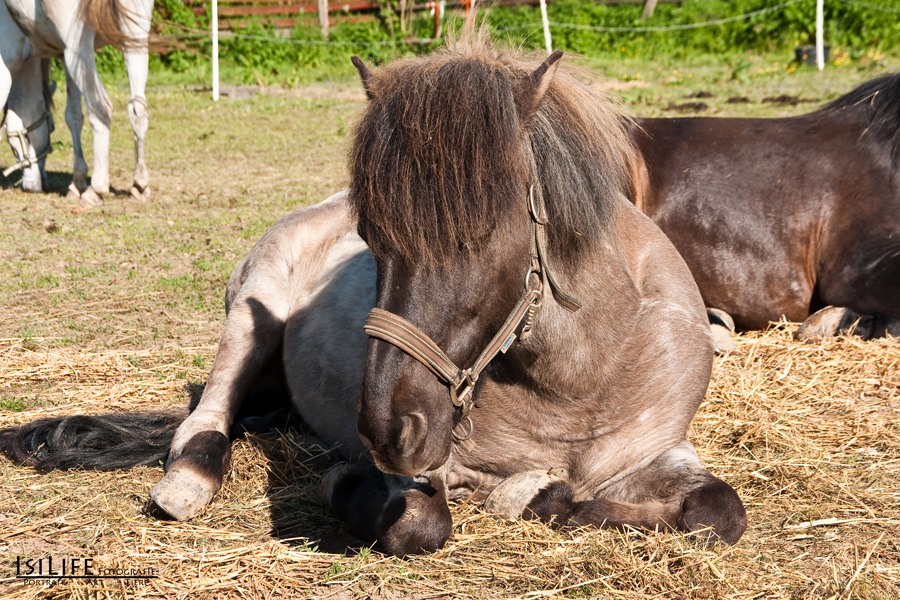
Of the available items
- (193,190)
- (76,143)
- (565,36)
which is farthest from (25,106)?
(565,36)

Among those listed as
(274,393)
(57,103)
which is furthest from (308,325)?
(57,103)

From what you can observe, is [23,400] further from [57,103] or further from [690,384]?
[57,103]

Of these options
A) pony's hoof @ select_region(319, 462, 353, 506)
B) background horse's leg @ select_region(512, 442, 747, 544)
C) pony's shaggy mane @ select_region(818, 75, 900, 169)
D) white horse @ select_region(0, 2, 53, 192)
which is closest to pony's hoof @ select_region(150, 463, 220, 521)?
pony's hoof @ select_region(319, 462, 353, 506)

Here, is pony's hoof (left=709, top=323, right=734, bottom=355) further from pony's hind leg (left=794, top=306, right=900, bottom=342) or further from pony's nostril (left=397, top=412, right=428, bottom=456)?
pony's nostril (left=397, top=412, right=428, bottom=456)

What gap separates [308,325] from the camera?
3.64 m

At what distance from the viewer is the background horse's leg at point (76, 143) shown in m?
8.96

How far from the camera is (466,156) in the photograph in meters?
2.23

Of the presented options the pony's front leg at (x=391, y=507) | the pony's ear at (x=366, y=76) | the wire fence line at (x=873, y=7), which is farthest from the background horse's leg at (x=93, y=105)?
the wire fence line at (x=873, y=7)

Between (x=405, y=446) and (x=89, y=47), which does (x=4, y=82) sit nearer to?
(x=89, y=47)

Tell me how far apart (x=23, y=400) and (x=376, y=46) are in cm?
1568

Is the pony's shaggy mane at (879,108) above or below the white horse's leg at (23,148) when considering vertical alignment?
above

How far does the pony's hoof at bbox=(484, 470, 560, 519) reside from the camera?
9.12 ft

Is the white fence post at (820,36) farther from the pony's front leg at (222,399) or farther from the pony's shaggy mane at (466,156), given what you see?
the pony's shaggy mane at (466,156)

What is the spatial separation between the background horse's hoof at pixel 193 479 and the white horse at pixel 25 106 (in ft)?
23.3
